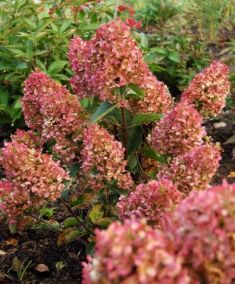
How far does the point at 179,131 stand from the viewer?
2.21 m

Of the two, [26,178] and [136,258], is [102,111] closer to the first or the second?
[26,178]

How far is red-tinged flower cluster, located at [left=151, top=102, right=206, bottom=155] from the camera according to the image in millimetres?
2188

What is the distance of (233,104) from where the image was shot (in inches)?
158

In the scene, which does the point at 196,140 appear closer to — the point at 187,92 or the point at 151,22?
the point at 187,92

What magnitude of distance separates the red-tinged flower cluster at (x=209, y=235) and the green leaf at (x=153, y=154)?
110cm

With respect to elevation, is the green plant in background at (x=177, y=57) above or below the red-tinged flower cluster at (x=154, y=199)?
below

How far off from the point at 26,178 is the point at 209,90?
919mm

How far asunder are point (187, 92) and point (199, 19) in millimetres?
3463

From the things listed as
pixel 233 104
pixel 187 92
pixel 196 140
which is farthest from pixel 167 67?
pixel 196 140

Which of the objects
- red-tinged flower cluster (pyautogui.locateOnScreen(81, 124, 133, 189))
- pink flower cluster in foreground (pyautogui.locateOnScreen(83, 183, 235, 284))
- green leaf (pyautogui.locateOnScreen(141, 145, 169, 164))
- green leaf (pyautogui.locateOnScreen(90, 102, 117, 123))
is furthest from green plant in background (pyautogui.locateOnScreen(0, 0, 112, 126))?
pink flower cluster in foreground (pyautogui.locateOnScreen(83, 183, 235, 284))

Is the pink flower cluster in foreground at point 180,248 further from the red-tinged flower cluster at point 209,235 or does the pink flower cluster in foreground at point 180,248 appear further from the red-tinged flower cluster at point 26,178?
the red-tinged flower cluster at point 26,178

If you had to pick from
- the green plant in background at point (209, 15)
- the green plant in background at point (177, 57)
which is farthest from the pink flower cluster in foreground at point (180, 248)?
the green plant in background at point (209, 15)

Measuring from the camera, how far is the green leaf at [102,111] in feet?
7.45

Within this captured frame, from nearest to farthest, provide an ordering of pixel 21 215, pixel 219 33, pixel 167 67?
pixel 21 215 < pixel 167 67 < pixel 219 33
